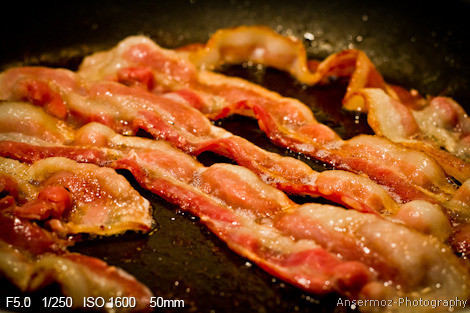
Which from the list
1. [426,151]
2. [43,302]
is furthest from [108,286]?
[426,151]

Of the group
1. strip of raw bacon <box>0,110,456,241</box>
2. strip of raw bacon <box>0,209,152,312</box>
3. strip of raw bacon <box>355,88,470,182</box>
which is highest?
strip of raw bacon <box>355,88,470,182</box>

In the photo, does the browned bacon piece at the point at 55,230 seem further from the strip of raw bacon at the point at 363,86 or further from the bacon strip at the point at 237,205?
the strip of raw bacon at the point at 363,86

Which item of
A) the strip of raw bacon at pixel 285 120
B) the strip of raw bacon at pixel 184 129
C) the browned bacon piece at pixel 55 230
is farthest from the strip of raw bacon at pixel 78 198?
the strip of raw bacon at pixel 285 120

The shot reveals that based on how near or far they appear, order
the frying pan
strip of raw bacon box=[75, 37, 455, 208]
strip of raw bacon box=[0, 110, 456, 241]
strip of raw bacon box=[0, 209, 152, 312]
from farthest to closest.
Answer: the frying pan → strip of raw bacon box=[75, 37, 455, 208] → strip of raw bacon box=[0, 110, 456, 241] → strip of raw bacon box=[0, 209, 152, 312]

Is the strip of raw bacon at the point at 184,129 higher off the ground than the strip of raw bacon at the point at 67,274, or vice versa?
the strip of raw bacon at the point at 184,129

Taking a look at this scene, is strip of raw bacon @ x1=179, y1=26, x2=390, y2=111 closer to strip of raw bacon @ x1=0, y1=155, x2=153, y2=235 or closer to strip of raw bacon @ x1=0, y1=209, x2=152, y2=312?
strip of raw bacon @ x1=0, y1=155, x2=153, y2=235

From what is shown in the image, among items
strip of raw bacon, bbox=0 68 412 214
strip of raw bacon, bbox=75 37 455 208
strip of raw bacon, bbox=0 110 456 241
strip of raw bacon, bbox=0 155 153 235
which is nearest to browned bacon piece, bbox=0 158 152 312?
strip of raw bacon, bbox=0 155 153 235

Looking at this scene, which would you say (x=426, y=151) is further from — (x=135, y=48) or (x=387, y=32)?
(x=135, y=48)
